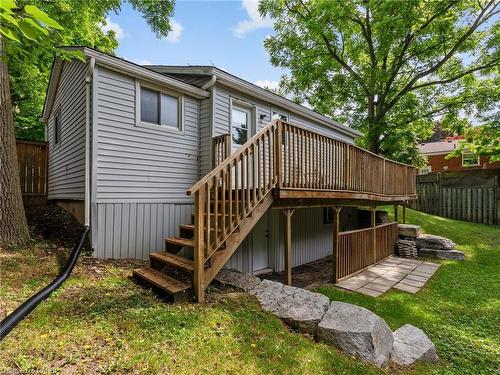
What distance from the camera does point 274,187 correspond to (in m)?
4.84

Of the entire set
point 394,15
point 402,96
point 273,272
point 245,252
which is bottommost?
point 273,272

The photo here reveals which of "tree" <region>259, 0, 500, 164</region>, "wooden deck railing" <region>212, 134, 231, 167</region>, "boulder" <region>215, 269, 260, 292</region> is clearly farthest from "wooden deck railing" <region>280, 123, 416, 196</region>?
"tree" <region>259, 0, 500, 164</region>

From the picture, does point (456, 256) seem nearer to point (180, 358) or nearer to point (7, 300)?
point (180, 358)

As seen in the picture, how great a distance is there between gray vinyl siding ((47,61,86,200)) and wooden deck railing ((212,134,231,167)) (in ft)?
9.31

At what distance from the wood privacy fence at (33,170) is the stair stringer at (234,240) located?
7.84m

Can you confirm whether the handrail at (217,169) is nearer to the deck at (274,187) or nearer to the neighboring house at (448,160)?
the deck at (274,187)

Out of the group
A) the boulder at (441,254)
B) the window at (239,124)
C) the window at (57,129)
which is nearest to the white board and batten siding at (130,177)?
the window at (239,124)

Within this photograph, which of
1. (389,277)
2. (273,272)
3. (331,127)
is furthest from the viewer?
(331,127)

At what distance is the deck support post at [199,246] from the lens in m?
3.48

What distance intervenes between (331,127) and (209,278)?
932cm

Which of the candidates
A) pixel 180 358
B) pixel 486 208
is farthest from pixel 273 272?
pixel 486 208

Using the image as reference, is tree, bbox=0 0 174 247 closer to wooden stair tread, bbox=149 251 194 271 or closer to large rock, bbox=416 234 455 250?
wooden stair tread, bbox=149 251 194 271

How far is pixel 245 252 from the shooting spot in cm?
768

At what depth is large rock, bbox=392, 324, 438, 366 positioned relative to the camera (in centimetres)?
336
